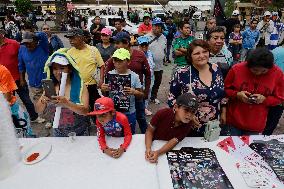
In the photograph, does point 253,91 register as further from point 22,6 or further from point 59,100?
point 22,6

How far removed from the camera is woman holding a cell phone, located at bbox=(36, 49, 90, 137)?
233 cm

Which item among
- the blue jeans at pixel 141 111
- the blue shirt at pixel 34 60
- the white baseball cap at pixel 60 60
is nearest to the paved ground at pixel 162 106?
the blue shirt at pixel 34 60

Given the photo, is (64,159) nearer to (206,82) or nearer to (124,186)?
(124,186)

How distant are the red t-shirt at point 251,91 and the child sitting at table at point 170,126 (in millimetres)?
530

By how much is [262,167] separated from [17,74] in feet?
12.1

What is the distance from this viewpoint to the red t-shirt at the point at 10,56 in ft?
13.5

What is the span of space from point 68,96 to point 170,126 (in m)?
0.95

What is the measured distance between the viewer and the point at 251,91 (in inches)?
97.8

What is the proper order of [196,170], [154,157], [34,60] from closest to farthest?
[196,170], [154,157], [34,60]

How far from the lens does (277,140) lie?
233 cm

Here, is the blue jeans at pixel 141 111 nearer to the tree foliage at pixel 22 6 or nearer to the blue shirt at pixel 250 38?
the blue shirt at pixel 250 38

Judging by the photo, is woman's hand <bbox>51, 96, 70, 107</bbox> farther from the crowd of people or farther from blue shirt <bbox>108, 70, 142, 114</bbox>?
blue shirt <bbox>108, 70, 142, 114</bbox>

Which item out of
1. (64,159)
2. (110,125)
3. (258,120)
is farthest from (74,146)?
(258,120)

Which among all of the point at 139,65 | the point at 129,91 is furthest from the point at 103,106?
the point at 139,65
